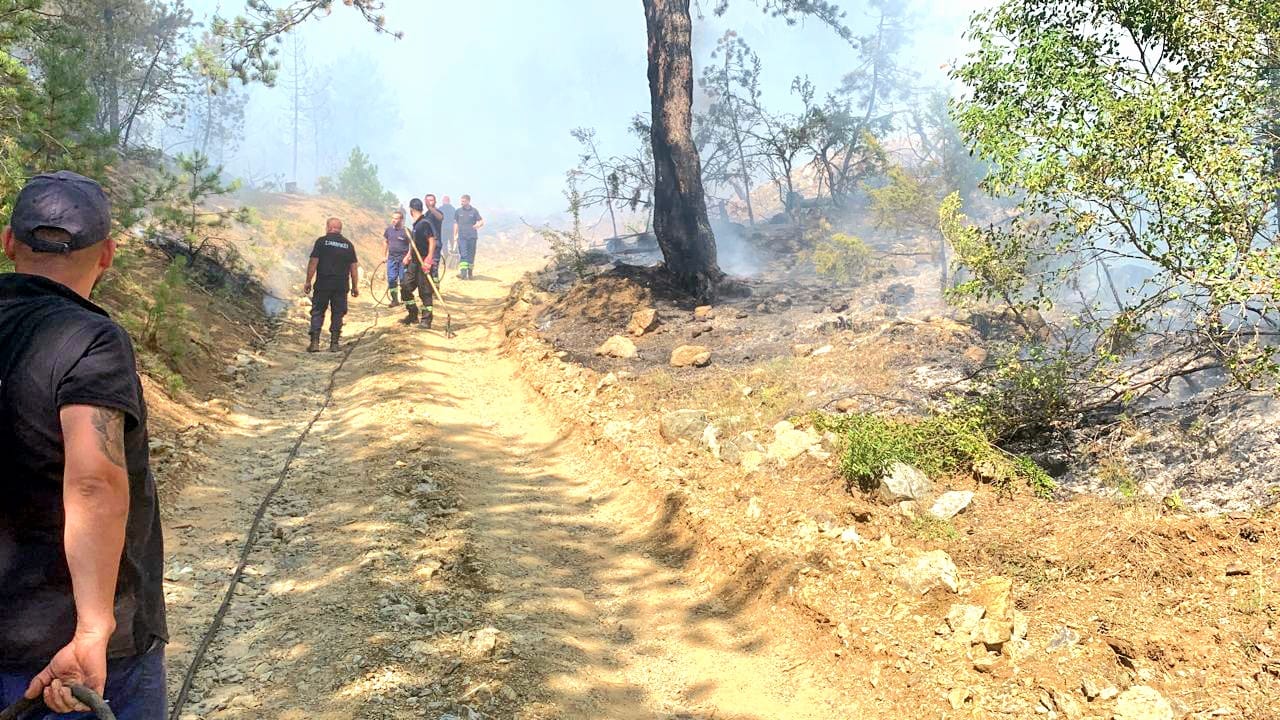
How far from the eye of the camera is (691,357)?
9.44 metres

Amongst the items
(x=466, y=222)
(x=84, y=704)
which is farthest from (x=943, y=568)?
(x=466, y=222)

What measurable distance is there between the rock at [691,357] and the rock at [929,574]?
4.91 meters

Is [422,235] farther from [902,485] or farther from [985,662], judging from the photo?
[985,662]

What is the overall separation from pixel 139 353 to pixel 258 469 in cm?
239

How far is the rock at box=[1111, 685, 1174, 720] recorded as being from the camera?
11.2 feet

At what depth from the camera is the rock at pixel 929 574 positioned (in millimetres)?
4402

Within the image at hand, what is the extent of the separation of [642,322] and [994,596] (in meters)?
7.57

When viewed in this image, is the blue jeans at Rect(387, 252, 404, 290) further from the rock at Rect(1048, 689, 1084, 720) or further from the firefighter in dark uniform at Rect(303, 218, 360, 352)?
the rock at Rect(1048, 689, 1084, 720)

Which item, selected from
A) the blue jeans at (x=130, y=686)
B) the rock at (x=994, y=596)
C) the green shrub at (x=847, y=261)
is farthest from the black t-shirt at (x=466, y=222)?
the blue jeans at (x=130, y=686)

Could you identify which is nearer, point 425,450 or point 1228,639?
point 1228,639

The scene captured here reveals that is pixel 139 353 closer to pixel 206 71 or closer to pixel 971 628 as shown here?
pixel 206 71

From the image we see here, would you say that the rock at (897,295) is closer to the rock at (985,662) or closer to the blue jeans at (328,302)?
the blue jeans at (328,302)

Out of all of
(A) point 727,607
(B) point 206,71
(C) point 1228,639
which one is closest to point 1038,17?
(C) point 1228,639

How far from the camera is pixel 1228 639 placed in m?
3.69
